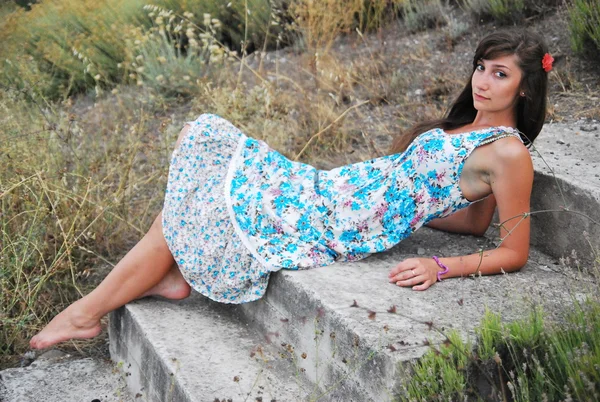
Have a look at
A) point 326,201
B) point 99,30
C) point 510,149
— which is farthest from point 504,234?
point 99,30

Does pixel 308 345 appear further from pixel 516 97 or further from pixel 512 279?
pixel 516 97

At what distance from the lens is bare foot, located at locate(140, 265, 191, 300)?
9.77 feet

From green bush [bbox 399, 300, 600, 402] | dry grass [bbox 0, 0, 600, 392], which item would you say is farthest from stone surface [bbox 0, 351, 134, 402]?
green bush [bbox 399, 300, 600, 402]

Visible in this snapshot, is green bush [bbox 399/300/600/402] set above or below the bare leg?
above

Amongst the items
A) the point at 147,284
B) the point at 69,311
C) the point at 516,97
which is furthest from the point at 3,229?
the point at 516,97

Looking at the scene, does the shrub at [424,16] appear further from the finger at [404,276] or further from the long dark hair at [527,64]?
the finger at [404,276]

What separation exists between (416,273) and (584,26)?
2.37 meters

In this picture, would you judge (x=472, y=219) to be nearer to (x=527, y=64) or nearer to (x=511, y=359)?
(x=527, y=64)

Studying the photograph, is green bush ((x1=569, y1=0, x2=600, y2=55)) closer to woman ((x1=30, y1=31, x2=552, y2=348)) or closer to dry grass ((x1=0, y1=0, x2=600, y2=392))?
dry grass ((x1=0, y1=0, x2=600, y2=392))

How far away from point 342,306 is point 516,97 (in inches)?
40.5

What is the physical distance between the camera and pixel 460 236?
3.07 metres

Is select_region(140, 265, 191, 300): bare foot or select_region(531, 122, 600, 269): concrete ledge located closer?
select_region(531, 122, 600, 269): concrete ledge

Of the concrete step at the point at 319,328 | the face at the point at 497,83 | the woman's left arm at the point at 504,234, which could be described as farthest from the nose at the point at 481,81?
the concrete step at the point at 319,328

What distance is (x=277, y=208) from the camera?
279cm
